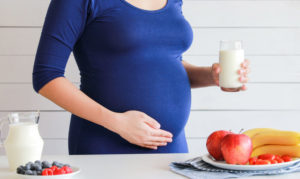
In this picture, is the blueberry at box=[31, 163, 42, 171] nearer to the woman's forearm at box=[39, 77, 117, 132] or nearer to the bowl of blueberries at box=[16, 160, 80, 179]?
the bowl of blueberries at box=[16, 160, 80, 179]

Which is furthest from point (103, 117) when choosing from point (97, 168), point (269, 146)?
point (269, 146)

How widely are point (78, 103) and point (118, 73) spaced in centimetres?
16

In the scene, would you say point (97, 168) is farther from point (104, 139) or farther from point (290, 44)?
point (290, 44)

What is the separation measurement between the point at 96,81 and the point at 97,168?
1.28 feet

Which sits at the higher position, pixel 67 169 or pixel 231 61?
pixel 231 61

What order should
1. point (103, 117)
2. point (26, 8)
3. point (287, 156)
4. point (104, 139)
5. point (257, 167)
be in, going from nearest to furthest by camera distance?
point (257, 167)
point (287, 156)
point (103, 117)
point (104, 139)
point (26, 8)

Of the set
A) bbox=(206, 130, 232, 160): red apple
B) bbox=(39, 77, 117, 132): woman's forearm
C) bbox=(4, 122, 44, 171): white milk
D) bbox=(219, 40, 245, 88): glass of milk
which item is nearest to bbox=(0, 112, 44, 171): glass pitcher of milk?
bbox=(4, 122, 44, 171): white milk

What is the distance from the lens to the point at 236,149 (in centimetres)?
Result: 110

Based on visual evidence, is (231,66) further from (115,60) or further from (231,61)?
(115,60)

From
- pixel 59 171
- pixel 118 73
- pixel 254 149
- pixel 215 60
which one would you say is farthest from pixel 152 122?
pixel 215 60

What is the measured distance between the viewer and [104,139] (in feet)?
4.90

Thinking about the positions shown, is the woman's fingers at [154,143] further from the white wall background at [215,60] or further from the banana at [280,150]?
the white wall background at [215,60]

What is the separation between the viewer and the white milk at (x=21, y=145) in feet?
3.84

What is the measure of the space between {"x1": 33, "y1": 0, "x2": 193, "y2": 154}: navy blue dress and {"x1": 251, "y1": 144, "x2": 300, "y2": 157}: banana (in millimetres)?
326
